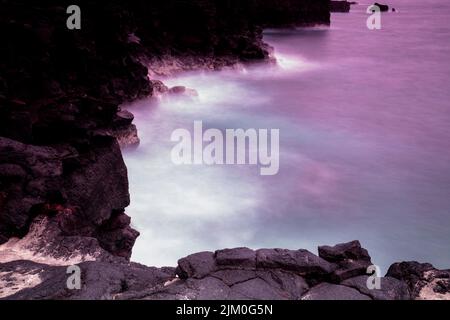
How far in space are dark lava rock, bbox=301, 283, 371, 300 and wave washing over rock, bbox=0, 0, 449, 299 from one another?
1 cm

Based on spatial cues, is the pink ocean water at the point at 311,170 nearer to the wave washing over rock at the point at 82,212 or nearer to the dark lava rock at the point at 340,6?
the wave washing over rock at the point at 82,212

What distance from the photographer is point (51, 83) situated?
6676 millimetres

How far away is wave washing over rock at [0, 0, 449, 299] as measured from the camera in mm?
3631

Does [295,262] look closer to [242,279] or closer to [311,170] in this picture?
[242,279]

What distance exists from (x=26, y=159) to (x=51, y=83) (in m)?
2.15

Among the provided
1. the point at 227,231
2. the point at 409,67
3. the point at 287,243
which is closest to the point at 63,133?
the point at 227,231

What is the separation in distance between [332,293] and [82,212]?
3.22 meters

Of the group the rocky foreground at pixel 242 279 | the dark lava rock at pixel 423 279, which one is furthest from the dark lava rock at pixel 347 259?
the dark lava rock at pixel 423 279

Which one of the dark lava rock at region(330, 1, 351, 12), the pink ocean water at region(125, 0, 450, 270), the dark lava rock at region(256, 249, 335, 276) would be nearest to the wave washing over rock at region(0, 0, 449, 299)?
the dark lava rock at region(256, 249, 335, 276)

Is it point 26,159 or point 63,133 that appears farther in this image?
point 63,133

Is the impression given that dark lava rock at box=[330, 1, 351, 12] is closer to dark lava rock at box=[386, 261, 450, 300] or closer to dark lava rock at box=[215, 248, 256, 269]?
dark lava rock at box=[386, 261, 450, 300]

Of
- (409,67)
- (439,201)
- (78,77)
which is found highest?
(409,67)

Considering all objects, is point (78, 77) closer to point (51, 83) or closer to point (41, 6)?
point (41, 6)
